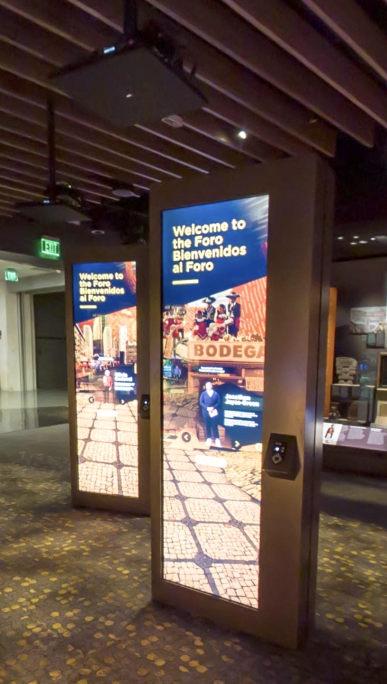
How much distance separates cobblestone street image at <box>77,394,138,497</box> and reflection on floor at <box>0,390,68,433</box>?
170 inches

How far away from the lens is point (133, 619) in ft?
7.84

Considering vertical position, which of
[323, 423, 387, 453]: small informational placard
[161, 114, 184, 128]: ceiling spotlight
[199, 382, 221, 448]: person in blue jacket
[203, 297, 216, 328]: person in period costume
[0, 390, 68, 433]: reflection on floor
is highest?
[161, 114, 184, 128]: ceiling spotlight

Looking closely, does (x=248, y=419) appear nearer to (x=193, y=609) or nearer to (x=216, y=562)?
(x=216, y=562)

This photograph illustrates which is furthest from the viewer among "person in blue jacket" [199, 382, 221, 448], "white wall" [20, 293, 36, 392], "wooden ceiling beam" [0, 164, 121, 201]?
"white wall" [20, 293, 36, 392]

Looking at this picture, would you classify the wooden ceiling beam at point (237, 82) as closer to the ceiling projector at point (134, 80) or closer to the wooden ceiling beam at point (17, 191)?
the ceiling projector at point (134, 80)

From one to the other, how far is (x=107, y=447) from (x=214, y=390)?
83.3 inches

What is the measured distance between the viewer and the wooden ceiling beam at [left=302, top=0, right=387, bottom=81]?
2201 mm

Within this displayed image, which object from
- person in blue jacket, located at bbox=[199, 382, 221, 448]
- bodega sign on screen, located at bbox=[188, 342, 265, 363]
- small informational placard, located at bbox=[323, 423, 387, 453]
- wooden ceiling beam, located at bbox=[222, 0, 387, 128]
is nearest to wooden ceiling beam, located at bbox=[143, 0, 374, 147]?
wooden ceiling beam, located at bbox=[222, 0, 387, 128]

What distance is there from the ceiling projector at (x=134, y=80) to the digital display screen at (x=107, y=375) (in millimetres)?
1478

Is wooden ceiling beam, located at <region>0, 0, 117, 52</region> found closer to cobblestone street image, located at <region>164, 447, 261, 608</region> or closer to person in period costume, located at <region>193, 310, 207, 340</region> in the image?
person in period costume, located at <region>193, 310, 207, 340</region>

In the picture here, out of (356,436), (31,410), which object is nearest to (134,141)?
(356,436)

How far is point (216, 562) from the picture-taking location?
2.34 m

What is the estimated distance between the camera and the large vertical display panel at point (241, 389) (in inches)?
79.5

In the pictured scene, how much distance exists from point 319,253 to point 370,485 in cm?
374
